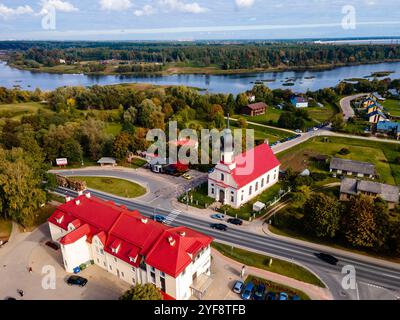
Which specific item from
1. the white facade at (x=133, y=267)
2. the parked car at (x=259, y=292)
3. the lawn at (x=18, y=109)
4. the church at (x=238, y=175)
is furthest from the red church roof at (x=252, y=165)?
the lawn at (x=18, y=109)

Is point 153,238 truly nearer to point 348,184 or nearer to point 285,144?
point 348,184

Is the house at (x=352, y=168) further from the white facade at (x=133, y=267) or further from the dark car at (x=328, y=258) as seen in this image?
the white facade at (x=133, y=267)

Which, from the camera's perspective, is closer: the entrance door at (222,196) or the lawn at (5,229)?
the lawn at (5,229)

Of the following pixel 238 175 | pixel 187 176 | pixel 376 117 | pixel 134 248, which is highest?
pixel 376 117

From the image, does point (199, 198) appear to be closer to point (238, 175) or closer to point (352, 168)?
point (238, 175)

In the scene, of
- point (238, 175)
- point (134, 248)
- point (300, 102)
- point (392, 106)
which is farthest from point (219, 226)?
point (392, 106)

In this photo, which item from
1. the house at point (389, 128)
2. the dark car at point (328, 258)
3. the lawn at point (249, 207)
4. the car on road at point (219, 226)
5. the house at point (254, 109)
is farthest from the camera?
the house at point (254, 109)

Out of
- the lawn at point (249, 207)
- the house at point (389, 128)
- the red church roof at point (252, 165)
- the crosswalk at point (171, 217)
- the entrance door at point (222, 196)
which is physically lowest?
the crosswalk at point (171, 217)
